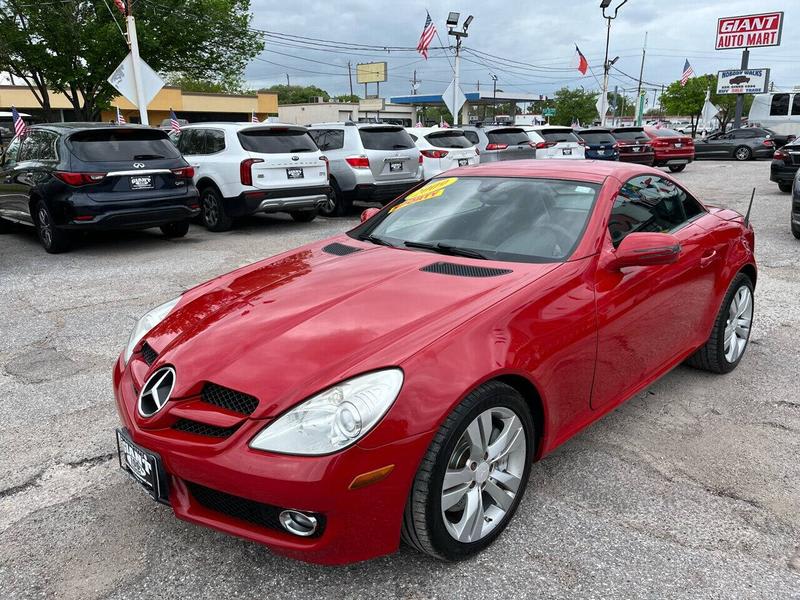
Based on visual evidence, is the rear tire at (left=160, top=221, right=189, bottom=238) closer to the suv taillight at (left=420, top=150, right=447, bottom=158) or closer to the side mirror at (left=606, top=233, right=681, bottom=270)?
the suv taillight at (left=420, top=150, right=447, bottom=158)

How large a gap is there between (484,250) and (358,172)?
8.74 metres

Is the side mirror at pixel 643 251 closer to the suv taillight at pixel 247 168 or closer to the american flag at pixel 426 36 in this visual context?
the suv taillight at pixel 247 168

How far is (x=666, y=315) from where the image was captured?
11.3 feet

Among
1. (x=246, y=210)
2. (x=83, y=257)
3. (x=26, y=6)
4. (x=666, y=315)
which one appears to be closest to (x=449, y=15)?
(x=26, y=6)

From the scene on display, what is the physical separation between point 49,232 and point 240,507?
7.66 m

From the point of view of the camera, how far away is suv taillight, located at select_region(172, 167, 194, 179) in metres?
8.75

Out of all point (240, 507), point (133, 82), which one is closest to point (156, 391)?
point (240, 507)

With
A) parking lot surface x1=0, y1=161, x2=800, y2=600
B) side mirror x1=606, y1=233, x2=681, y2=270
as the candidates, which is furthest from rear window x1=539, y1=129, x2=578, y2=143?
side mirror x1=606, y1=233, x2=681, y2=270

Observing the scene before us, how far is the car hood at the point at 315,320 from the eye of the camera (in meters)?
2.21

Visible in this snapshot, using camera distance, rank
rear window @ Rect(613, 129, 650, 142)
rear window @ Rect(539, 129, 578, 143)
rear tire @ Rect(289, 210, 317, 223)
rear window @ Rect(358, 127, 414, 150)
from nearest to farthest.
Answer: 1. rear tire @ Rect(289, 210, 317, 223)
2. rear window @ Rect(358, 127, 414, 150)
3. rear window @ Rect(539, 129, 578, 143)
4. rear window @ Rect(613, 129, 650, 142)

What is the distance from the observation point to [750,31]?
37.0 m

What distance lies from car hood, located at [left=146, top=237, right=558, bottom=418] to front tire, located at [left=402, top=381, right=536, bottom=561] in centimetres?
31

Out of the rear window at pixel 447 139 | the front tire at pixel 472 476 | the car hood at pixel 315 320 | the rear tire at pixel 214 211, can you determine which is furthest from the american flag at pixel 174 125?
the front tire at pixel 472 476

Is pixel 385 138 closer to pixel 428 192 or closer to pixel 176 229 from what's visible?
pixel 176 229
